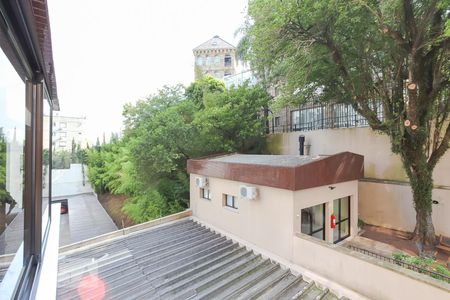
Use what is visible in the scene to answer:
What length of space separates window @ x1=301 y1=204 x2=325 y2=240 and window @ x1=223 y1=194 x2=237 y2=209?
7.24 ft

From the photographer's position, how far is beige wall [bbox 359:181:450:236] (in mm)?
6977

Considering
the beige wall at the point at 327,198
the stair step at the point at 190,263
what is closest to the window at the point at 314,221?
the beige wall at the point at 327,198

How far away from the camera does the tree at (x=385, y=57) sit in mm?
5059

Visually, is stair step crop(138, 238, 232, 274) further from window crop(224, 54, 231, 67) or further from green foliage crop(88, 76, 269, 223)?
window crop(224, 54, 231, 67)

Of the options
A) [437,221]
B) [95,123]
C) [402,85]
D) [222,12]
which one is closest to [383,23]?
[402,85]

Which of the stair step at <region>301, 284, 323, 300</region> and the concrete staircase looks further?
the concrete staircase

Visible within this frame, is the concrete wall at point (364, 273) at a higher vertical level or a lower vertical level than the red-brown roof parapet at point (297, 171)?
lower

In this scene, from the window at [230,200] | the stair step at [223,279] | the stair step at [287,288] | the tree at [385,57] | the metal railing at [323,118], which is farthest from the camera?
the metal railing at [323,118]

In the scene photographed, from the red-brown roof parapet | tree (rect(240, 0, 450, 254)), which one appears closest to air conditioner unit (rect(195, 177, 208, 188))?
the red-brown roof parapet

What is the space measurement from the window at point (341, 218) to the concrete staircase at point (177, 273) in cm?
260

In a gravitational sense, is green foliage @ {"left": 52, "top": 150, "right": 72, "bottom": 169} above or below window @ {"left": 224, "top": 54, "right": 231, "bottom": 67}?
below

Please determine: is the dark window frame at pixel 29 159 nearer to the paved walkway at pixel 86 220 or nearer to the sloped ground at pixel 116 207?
the paved walkway at pixel 86 220

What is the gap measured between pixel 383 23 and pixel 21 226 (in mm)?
6638

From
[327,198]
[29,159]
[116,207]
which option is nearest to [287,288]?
[327,198]
